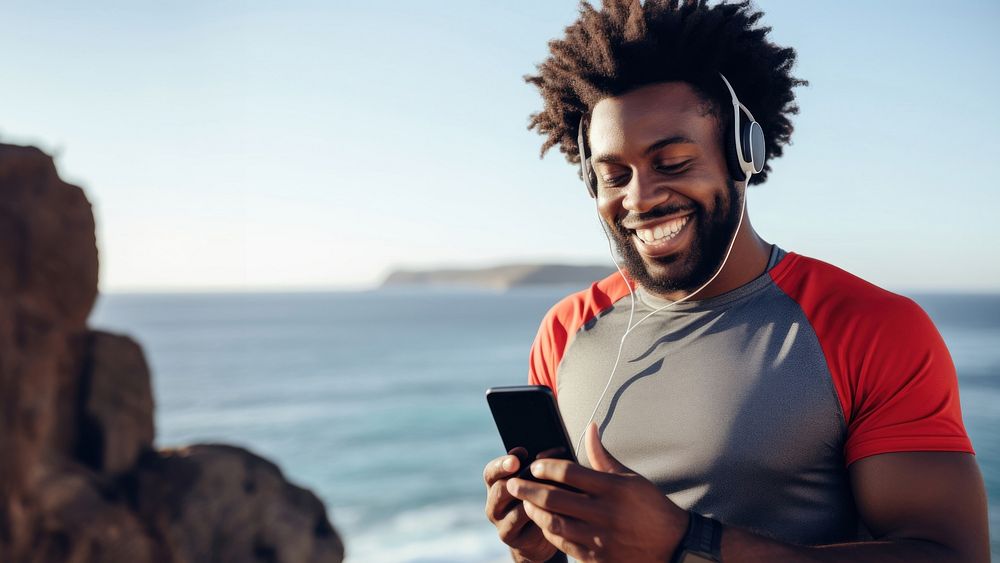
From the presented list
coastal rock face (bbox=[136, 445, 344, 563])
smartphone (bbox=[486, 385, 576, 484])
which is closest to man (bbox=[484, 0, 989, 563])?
smartphone (bbox=[486, 385, 576, 484])

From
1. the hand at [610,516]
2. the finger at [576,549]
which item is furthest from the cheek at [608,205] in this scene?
the finger at [576,549]

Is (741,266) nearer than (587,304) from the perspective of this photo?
Yes

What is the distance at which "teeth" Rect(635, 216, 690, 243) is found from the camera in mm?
2074

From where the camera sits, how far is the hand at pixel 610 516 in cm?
148

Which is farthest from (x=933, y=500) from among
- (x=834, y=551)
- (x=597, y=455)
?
(x=597, y=455)

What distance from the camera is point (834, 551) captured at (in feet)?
5.28

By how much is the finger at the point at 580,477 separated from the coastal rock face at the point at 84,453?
23.2ft

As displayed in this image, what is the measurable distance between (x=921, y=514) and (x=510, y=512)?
94 cm

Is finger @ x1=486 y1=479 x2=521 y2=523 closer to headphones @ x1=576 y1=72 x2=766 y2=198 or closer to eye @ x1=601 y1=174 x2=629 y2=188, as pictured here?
eye @ x1=601 y1=174 x2=629 y2=188

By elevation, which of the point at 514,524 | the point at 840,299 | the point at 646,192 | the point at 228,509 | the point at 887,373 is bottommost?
the point at 228,509

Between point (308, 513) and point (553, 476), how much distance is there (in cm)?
808

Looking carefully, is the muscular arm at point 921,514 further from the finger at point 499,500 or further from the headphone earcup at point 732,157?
the headphone earcup at point 732,157

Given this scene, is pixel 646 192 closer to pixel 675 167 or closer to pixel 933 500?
pixel 675 167

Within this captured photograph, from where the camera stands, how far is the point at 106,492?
7.66 metres
